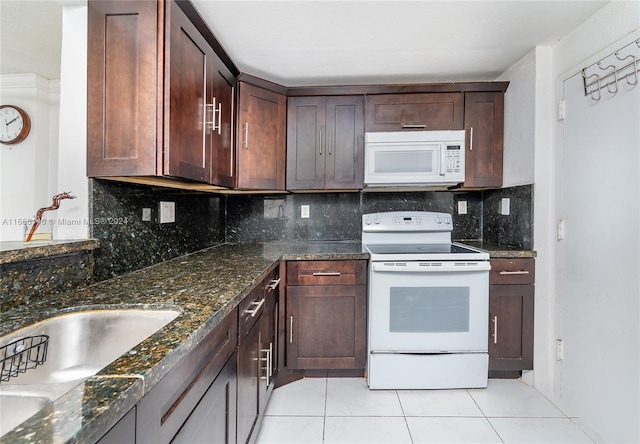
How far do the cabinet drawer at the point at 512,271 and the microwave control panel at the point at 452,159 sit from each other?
0.69 meters

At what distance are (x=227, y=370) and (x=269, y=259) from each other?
81 cm

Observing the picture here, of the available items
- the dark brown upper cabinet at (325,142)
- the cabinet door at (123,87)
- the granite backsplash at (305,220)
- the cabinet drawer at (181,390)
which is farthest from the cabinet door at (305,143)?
the cabinet drawer at (181,390)

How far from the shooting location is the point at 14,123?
2.04m

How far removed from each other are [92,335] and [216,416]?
0.46m

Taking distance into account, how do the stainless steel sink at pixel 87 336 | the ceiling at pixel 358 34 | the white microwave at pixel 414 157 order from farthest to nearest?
1. the white microwave at pixel 414 157
2. the ceiling at pixel 358 34
3. the stainless steel sink at pixel 87 336

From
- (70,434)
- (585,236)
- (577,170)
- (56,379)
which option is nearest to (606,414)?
(585,236)

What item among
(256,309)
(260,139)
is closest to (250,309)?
(256,309)

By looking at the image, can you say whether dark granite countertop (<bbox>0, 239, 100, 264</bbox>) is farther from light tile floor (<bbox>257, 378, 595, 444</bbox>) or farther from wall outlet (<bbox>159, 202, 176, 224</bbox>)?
light tile floor (<bbox>257, 378, 595, 444</bbox>)

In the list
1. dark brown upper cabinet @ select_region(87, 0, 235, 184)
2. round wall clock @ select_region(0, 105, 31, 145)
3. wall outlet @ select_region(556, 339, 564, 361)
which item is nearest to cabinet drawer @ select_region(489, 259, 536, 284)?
wall outlet @ select_region(556, 339, 564, 361)

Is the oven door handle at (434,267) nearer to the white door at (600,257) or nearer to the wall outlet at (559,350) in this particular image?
the white door at (600,257)

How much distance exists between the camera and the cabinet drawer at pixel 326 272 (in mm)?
1945

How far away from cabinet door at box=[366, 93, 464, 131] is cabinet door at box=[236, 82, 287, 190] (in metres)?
0.68

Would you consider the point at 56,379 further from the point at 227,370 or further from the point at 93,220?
the point at 93,220

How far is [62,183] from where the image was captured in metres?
1.26
